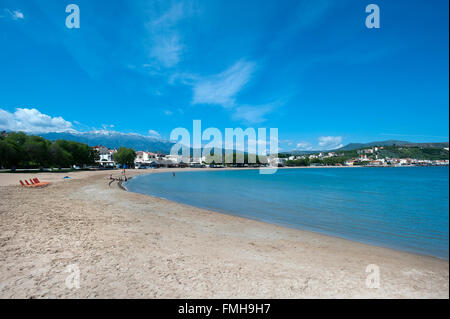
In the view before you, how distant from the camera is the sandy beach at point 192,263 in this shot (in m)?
4.21

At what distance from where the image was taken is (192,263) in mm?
5562

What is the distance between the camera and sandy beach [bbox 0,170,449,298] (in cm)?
421

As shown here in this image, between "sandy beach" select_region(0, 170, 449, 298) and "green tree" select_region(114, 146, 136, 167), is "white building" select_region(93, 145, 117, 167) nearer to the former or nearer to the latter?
"green tree" select_region(114, 146, 136, 167)

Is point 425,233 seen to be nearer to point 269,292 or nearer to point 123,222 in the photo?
point 269,292

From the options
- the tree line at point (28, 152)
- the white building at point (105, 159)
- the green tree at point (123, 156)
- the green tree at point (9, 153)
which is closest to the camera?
the green tree at point (9, 153)

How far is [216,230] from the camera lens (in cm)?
951

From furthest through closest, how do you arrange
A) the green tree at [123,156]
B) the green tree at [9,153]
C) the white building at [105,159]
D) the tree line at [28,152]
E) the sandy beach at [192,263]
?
the white building at [105,159] → the green tree at [123,156] → the tree line at [28,152] → the green tree at [9,153] → the sandy beach at [192,263]

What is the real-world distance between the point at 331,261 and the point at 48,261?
7632mm

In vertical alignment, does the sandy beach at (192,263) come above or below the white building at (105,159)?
below

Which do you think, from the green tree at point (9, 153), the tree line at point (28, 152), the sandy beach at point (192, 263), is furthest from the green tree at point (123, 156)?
the sandy beach at point (192, 263)

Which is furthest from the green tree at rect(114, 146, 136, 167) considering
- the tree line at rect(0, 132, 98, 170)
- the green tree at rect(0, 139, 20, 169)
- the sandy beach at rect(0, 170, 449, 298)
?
the sandy beach at rect(0, 170, 449, 298)

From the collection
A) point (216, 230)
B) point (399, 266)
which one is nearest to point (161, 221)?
point (216, 230)

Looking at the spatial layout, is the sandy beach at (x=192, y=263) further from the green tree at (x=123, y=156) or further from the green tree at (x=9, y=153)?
the green tree at (x=123, y=156)
